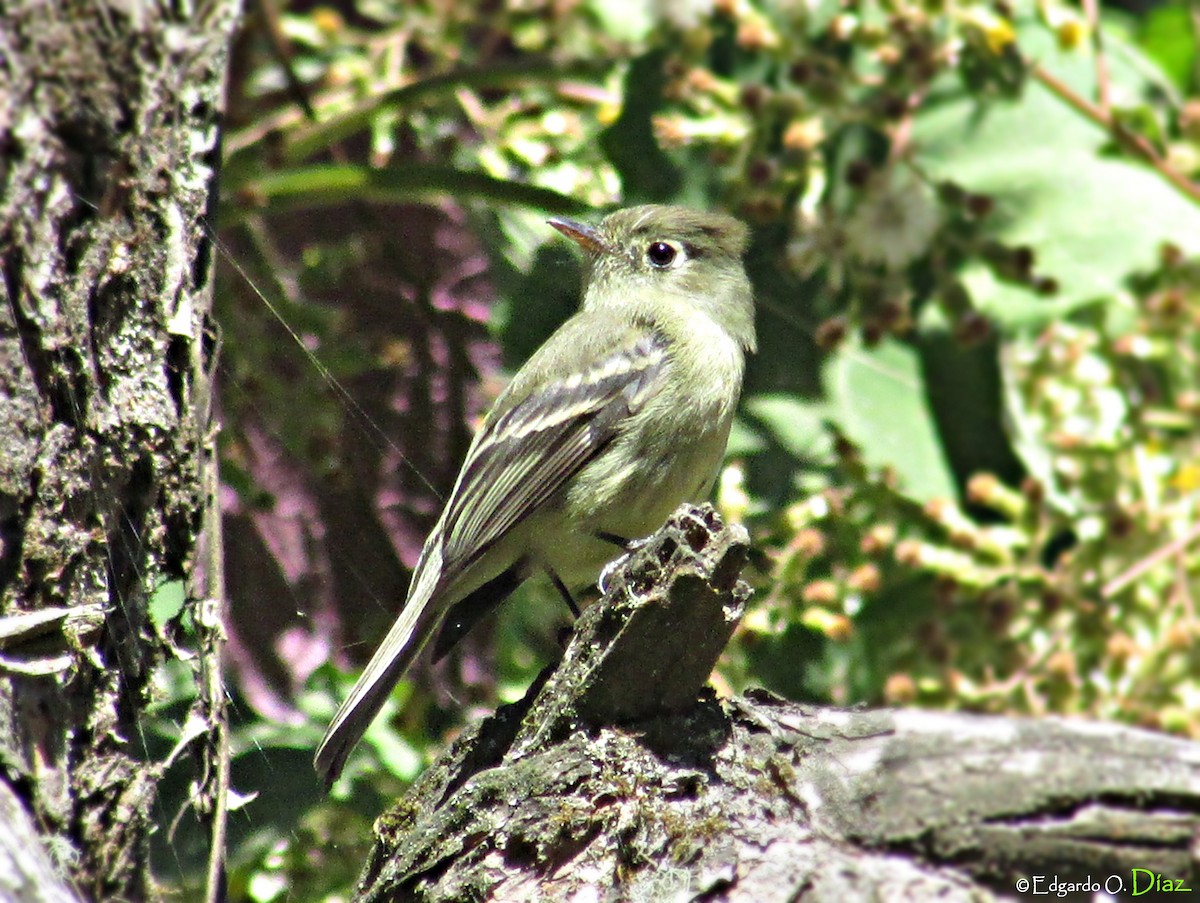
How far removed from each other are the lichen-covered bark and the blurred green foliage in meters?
0.96

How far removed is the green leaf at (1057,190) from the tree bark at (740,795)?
1.86 meters

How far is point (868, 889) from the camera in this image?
195 centimetres

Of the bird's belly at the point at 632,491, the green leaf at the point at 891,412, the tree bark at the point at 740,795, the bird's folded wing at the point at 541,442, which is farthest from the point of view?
the green leaf at the point at 891,412

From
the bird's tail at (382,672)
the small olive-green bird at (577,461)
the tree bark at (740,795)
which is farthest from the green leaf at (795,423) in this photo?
the tree bark at (740,795)

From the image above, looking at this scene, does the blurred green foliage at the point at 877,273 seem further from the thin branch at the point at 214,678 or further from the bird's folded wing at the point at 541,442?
the thin branch at the point at 214,678

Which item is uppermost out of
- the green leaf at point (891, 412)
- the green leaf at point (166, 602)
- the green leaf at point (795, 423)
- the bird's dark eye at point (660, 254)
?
the green leaf at point (166, 602)

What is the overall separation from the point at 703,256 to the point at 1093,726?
6.52 ft

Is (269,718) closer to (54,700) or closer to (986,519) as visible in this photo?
(54,700)

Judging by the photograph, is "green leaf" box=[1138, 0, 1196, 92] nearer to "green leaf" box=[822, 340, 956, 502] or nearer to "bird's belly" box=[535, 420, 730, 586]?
"green leaf" box=[822, 340, 956, 502]

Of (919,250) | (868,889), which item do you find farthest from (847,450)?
(868,889)

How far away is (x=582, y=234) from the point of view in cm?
341

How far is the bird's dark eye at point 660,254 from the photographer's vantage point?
368 cm

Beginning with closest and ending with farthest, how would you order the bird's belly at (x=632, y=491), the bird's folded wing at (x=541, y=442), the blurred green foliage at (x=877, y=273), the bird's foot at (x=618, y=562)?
the bird's foot at (x=618, y=562) < the bird's folded wing at (x=541, y=442) < the bird's belly at (x=632, y=491) < the blurred green foliage at (x=877, y=273)

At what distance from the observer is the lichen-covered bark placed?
5.84 feet
